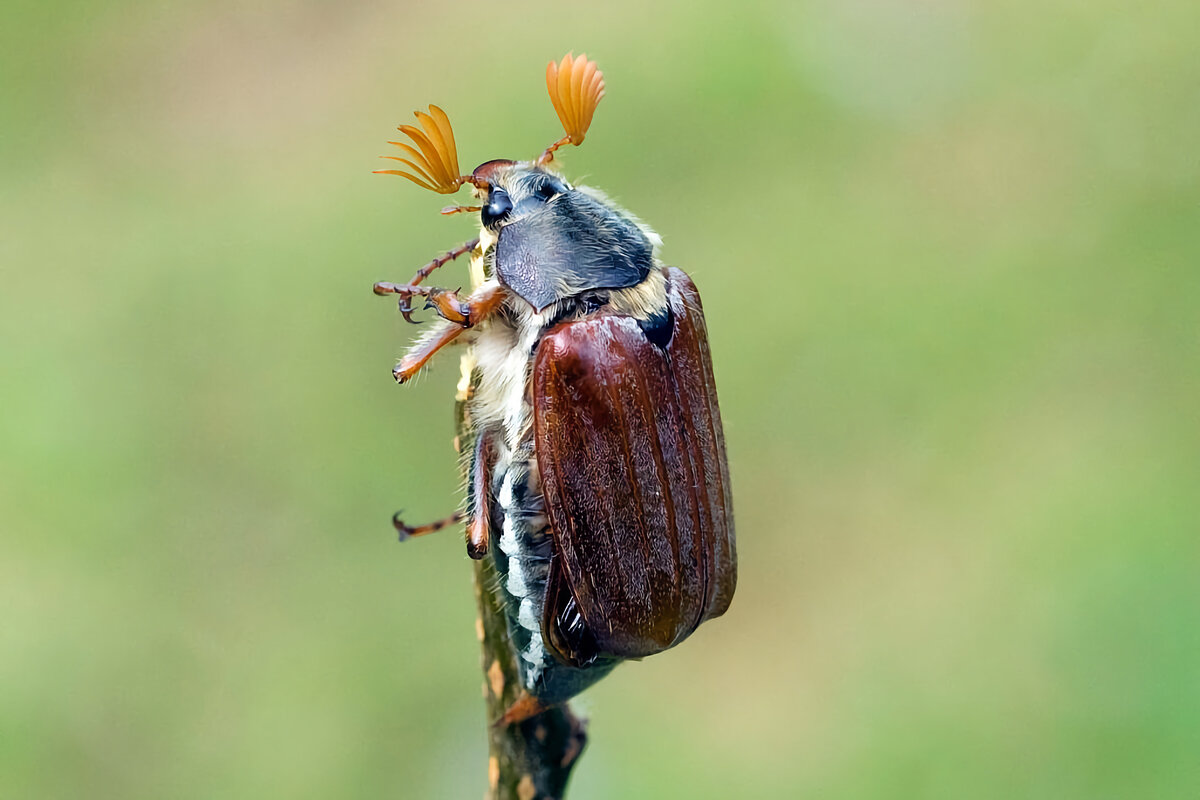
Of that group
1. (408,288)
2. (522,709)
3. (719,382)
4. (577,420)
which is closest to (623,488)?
(577,420)

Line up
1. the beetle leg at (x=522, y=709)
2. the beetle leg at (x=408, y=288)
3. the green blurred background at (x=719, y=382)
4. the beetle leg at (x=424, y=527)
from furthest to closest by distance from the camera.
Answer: the green blurred background at (x=719, y=382), the beetle leg at (x=424, y=527), the beetle leg at (x=408, y=288), the beetle leg at (x=522, y=709)

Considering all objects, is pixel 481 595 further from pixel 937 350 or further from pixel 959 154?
pixel 959 154

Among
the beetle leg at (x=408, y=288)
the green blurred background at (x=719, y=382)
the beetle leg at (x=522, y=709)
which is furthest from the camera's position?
the green blurred background at (x=719, y=382)

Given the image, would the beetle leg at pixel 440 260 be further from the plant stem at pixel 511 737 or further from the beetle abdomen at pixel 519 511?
the plant stem at pixel 511 737

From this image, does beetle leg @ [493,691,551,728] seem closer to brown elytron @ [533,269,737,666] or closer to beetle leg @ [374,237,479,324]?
brown elytron @ [533,269,737,666]

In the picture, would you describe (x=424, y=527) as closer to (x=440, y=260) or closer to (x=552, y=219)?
(x=440, y=260)

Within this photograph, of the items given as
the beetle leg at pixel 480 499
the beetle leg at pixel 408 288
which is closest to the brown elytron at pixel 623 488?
the beetle leg at pixel 480 499

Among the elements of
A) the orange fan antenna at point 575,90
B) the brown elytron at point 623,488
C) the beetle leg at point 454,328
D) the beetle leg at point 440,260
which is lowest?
the brown elytron at point 623,488
